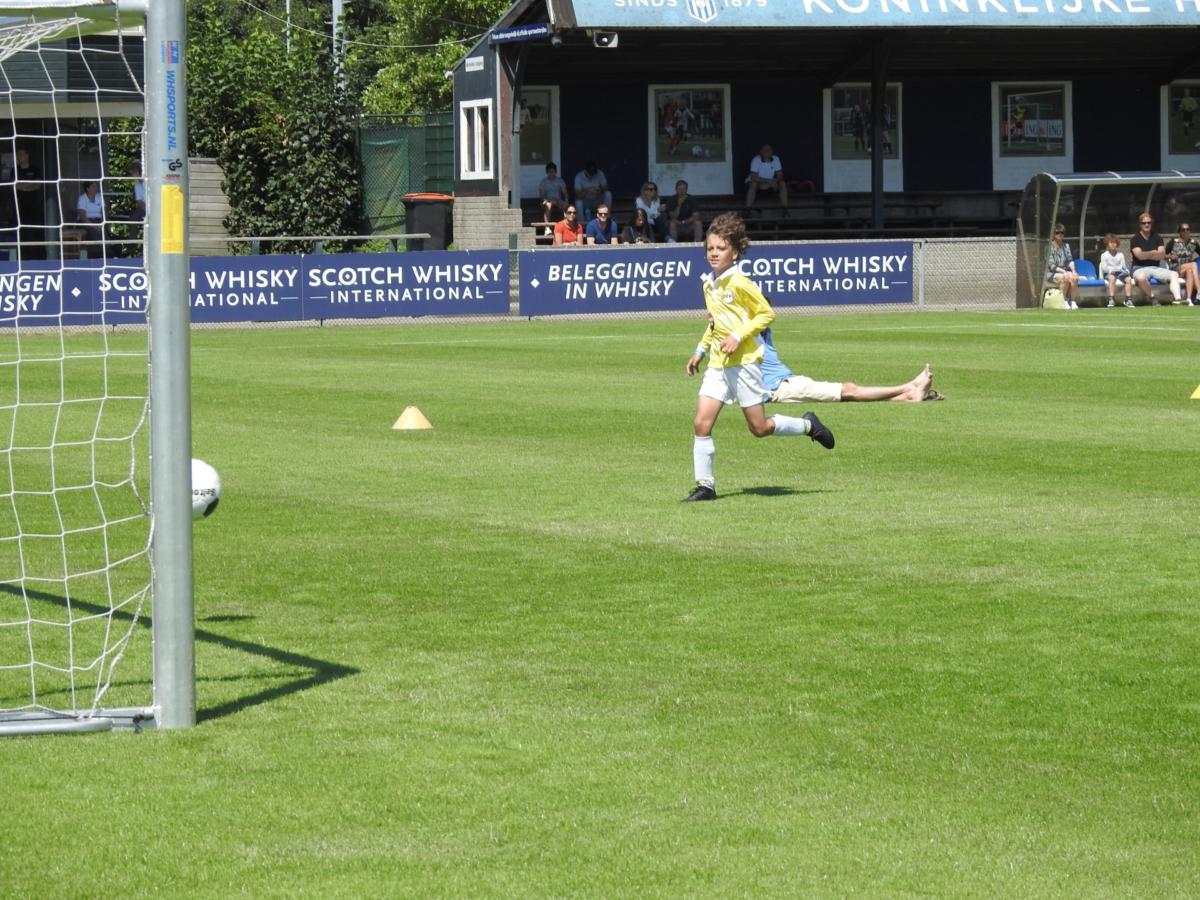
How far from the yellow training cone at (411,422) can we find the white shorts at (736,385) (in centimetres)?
521

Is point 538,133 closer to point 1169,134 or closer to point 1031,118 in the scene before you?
point 1031,118

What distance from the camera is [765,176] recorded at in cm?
4319

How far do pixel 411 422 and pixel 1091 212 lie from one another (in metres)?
23.3

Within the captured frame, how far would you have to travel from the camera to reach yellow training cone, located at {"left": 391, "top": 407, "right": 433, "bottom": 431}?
54.2 feet

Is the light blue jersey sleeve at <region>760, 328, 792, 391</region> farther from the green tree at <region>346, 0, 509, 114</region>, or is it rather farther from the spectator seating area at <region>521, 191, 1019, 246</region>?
the green tree at <region>346, 0, 509, 114</region>

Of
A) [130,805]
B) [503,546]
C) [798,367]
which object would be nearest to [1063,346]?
[798,367]

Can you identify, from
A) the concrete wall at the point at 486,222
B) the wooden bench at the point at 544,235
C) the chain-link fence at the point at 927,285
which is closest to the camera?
the chain-link fence at the point at 927,285

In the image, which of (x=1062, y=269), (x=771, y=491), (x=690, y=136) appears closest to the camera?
(x=771, y=491)

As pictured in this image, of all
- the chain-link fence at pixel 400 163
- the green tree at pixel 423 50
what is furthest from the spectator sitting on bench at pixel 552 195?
the green tree at pixel 423 50

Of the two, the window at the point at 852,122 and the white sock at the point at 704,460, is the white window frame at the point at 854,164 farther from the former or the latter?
the white sock at the point at 704,460

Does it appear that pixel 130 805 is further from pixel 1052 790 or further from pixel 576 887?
pixel 1052 790

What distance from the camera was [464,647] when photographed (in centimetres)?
759

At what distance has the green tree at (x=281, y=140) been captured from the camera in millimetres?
46031

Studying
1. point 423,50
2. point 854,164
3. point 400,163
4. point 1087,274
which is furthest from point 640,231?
point 423,50
